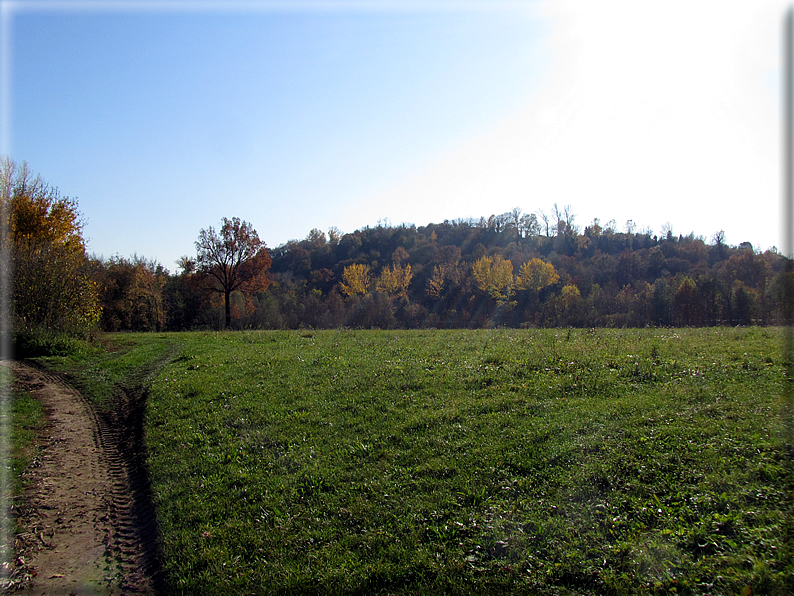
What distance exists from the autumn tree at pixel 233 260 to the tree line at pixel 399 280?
0.12m

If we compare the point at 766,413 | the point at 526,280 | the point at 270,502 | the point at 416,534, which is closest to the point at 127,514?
the point at 270,502

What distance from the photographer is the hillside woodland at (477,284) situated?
48375mm

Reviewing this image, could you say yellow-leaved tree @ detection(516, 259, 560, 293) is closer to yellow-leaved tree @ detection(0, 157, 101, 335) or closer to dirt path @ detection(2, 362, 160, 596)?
yellow-leaved tree @ detection(0, 157, 101, 335)

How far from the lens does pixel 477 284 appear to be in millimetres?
80688

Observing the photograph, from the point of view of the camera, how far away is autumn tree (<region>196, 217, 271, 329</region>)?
1740 inches

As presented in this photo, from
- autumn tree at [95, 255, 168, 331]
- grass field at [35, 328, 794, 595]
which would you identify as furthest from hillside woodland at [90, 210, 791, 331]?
grass field at [35, 328, 794, 595]

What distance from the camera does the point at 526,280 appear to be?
78.3 metres

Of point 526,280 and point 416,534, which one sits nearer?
point 416,534

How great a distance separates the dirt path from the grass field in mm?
451

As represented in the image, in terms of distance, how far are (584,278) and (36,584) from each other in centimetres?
8803

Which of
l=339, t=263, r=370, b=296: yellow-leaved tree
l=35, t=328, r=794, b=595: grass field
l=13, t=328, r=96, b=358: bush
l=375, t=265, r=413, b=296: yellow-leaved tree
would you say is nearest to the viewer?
l=35, t=328, r=794, b=595: grass field

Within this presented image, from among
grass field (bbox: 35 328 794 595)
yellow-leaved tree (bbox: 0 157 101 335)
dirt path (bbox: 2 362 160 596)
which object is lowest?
dirt path (bbox: 2 362 160 596)

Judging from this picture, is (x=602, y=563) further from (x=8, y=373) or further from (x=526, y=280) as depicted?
(x=526, y=280)

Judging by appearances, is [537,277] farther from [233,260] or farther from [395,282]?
[233,260]
